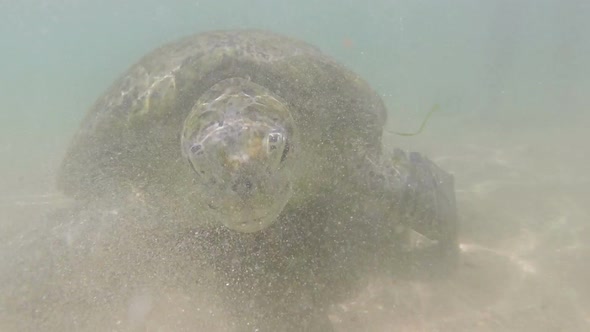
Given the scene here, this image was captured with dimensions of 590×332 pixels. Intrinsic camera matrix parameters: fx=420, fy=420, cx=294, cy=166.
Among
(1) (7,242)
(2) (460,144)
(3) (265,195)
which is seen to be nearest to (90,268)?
(1) (7,242)

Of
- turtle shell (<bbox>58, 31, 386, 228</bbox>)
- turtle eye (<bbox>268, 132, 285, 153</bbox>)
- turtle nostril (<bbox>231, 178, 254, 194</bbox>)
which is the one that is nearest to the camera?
turtle nostril (<bbox>231, 178, 254, 194</bbox>)

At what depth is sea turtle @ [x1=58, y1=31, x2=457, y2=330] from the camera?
13.1ft

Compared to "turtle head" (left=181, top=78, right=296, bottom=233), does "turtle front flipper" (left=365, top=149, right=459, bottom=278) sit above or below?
below

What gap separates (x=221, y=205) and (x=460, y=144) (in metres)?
10.6

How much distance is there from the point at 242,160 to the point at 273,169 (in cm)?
30

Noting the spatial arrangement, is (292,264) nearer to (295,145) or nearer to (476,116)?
(295,145)

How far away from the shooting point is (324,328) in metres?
4.10

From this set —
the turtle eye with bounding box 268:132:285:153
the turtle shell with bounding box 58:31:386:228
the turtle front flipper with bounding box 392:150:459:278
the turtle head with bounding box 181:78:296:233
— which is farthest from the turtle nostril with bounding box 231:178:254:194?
the turtle front flipper with bounding box 392:150:459:278

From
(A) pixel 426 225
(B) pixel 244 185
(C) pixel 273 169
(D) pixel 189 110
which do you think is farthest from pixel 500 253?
(D) pixel 189 110

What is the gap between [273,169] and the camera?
3621 millimetres

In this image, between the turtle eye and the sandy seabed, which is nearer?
the turtle eye

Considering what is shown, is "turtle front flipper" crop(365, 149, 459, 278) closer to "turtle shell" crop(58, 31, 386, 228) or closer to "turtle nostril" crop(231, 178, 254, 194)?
"turtle shell" crop(58, 31, 386, 228)

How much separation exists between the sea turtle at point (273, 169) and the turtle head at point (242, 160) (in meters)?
0.02

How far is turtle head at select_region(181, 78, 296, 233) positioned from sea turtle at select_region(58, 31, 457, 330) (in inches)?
0.7
